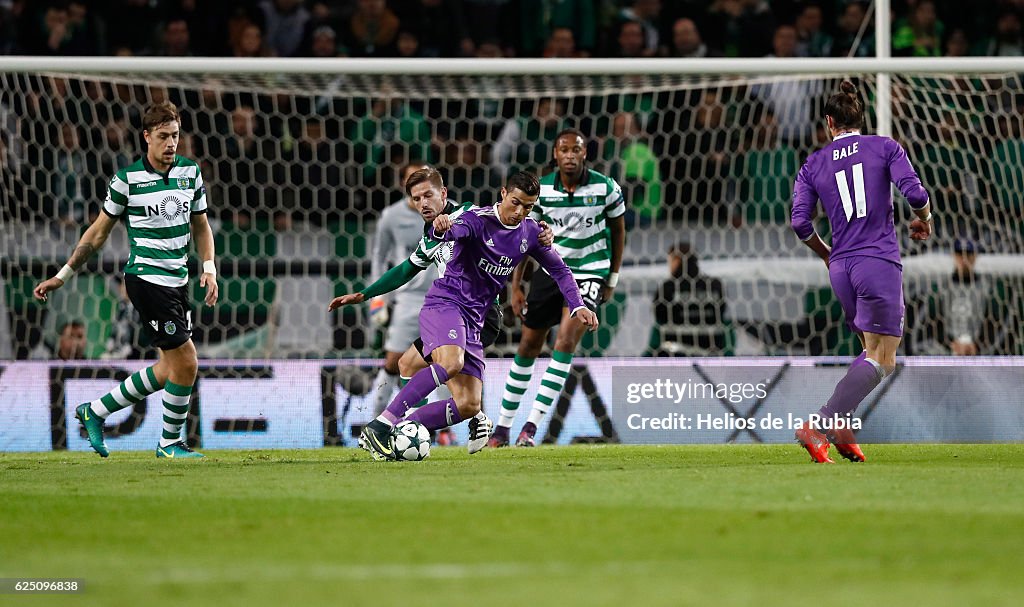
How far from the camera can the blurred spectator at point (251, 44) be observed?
1384 cm

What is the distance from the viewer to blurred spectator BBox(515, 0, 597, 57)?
15406 mm

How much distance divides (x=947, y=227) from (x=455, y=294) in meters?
6.29

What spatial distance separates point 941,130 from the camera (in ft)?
39.1

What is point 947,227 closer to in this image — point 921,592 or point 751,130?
point 751,130

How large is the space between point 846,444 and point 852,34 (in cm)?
849

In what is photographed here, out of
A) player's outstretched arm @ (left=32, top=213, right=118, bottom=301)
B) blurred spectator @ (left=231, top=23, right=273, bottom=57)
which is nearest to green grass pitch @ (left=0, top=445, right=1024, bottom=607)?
player's outstretched arm @ (left=32, top=213, right=118, bottom=301)

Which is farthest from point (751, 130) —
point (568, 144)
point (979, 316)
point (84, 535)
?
point (84, 535)

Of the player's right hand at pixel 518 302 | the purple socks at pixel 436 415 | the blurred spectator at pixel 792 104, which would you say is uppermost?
the blurred spectator at pixel 792 104

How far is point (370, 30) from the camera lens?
593 inches

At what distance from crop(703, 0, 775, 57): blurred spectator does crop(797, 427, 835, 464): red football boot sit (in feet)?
27.0

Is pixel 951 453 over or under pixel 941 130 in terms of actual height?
under

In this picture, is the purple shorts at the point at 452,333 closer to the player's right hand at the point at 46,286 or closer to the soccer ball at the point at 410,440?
the soccer ball at the point at 410,440

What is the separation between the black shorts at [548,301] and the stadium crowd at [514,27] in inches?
221
